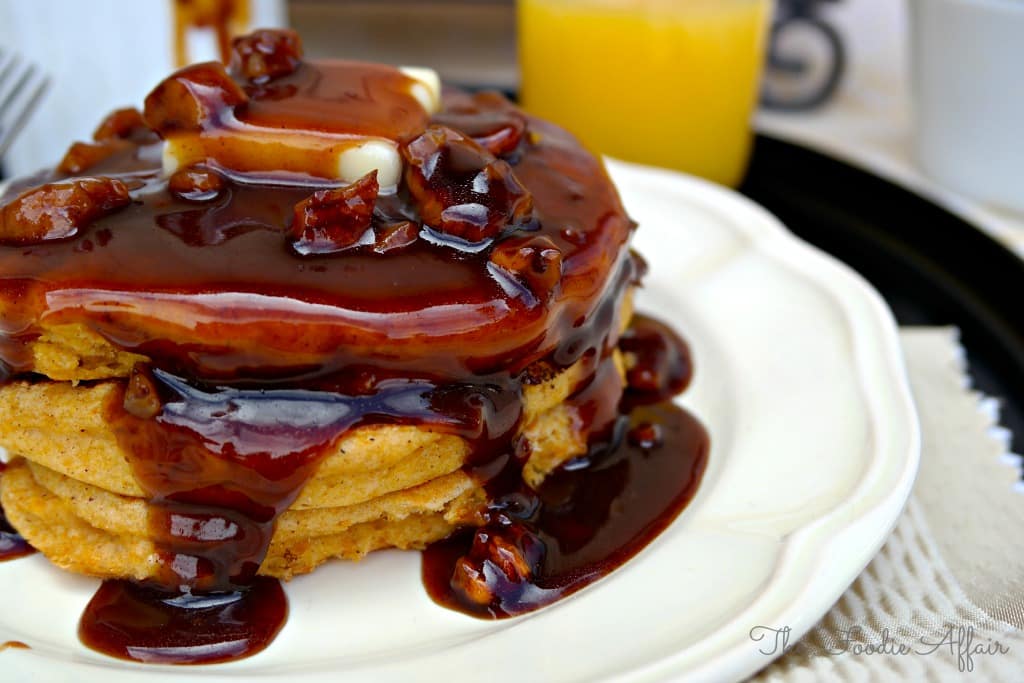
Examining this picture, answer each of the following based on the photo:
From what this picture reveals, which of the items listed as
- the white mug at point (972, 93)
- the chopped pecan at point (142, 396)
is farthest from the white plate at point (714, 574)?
the white mug at point (972, 93)

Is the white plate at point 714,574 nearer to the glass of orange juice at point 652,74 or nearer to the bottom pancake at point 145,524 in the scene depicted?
the bottom pancake at point 145,524

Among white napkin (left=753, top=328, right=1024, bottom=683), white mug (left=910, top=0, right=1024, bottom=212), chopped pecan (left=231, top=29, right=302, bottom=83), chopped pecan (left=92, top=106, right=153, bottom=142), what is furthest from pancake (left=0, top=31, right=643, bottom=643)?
white mug (left=910, top=0, right=1024, bottom=212)

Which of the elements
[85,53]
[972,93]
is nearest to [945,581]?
[972,93]

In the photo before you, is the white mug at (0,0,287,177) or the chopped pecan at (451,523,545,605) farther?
the white mug at (0,0,287,177)

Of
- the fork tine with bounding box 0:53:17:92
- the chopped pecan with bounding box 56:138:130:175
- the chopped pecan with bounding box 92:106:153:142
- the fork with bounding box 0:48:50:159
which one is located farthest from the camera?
the fork tine with bounding box 0:53:17:92

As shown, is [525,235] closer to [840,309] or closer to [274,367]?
[274,367]

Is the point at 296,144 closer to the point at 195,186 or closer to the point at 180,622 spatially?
the point at 195,186

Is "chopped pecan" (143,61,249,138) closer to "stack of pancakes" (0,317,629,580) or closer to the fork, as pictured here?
"stack of pancakes" (0,317,629,580)
